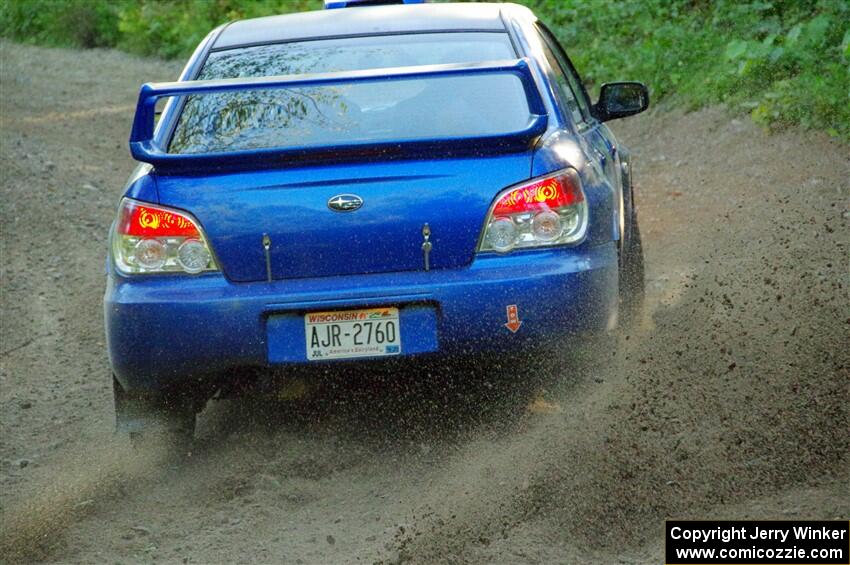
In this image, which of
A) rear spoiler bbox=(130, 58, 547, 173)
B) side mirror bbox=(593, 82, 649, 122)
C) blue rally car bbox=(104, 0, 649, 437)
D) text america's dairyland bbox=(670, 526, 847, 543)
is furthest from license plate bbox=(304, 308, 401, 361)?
side mirror bbox=(593, 82, 649, 122)

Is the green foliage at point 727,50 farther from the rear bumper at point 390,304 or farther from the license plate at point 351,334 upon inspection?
the license plate at point 351,334

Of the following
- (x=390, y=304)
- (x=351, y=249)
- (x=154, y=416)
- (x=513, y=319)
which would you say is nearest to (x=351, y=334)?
(x=390, y=304)

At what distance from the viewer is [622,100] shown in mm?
5918

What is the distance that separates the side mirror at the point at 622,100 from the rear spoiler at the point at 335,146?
5.08 feet

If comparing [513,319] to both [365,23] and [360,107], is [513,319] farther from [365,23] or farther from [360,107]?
[365,23]

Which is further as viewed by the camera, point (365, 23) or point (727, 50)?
point (727, 50)

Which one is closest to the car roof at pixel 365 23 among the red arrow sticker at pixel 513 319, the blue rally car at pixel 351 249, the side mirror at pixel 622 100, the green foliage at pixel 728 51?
the side mirror at pixel 622 100

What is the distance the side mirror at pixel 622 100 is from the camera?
231 inches

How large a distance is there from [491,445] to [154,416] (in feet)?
4.03

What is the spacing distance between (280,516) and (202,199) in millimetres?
1072

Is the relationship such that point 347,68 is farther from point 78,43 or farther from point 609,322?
point 78,43

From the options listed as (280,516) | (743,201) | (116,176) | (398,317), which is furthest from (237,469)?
(116,176)

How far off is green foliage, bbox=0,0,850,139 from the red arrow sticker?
5.04 meters

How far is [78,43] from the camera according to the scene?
22.5 metres
